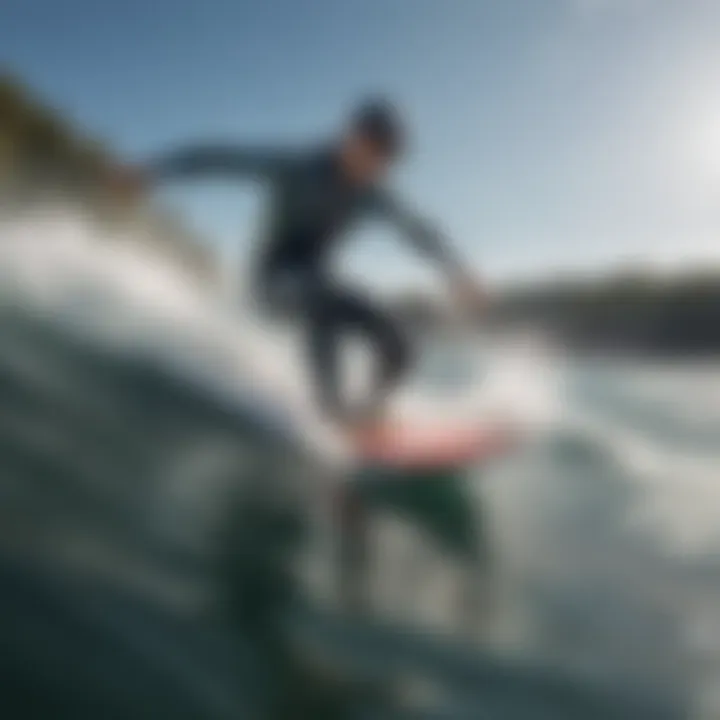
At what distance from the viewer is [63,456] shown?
5.09m

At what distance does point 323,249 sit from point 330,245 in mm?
53

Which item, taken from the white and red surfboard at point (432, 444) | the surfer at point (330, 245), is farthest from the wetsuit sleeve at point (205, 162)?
the white and red surfboard at point (432, 444)

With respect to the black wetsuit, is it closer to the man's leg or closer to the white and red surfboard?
the man's leg

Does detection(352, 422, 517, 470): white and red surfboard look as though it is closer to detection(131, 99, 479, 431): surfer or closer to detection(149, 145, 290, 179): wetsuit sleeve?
detection(131, 99, 479, 431): surfer

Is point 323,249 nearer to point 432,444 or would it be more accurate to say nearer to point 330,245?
point 330,245

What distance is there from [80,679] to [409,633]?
66.8 inches

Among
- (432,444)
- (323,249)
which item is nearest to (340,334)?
(323,249)

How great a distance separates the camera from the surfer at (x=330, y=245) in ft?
22.6

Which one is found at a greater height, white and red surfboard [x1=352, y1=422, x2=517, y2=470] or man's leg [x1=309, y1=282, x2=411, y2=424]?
man's leg [x1=309, y1=282, x2=411, y2=424]

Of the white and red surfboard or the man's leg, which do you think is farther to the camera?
the man's leg

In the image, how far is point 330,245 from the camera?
712 cm

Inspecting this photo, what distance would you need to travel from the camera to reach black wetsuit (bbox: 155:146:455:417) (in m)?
6.91

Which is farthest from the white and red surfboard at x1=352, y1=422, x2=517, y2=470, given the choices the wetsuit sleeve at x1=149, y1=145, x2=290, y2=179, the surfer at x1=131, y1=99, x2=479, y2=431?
the wetsuit sleeve at x1=149, y1=145, x2=290, y2=179

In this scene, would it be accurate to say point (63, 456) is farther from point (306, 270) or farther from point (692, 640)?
point (692, 640)
